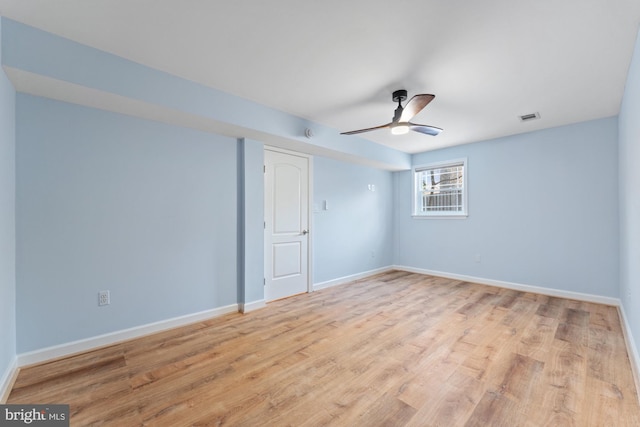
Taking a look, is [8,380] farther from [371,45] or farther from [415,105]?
[415,105]

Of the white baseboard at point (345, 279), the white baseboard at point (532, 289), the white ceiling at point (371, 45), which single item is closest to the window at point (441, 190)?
the white baseboard at point (532, 289)

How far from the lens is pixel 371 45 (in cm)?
205

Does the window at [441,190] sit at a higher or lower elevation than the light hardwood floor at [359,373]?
higher

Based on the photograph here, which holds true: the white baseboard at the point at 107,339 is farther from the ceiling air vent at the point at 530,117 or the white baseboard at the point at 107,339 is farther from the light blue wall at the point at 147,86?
the ceiling air vent at the point at 530,117

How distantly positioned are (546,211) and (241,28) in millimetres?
4575

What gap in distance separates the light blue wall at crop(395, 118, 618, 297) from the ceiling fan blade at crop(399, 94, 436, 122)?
8.68 feet

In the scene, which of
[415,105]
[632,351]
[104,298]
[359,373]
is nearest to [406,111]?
[415,105]

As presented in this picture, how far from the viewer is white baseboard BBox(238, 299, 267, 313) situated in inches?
130

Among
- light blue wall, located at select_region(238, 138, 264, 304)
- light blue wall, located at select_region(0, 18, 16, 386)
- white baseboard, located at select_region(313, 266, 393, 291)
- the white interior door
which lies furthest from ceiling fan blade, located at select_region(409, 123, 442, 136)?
light blue wall, located at select_region(0, 18, 16, 386)

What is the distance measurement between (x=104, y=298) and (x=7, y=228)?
90 cm

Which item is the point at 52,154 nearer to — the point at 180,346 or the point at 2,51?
the point at 2,51

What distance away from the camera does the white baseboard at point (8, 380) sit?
5.67 ft
